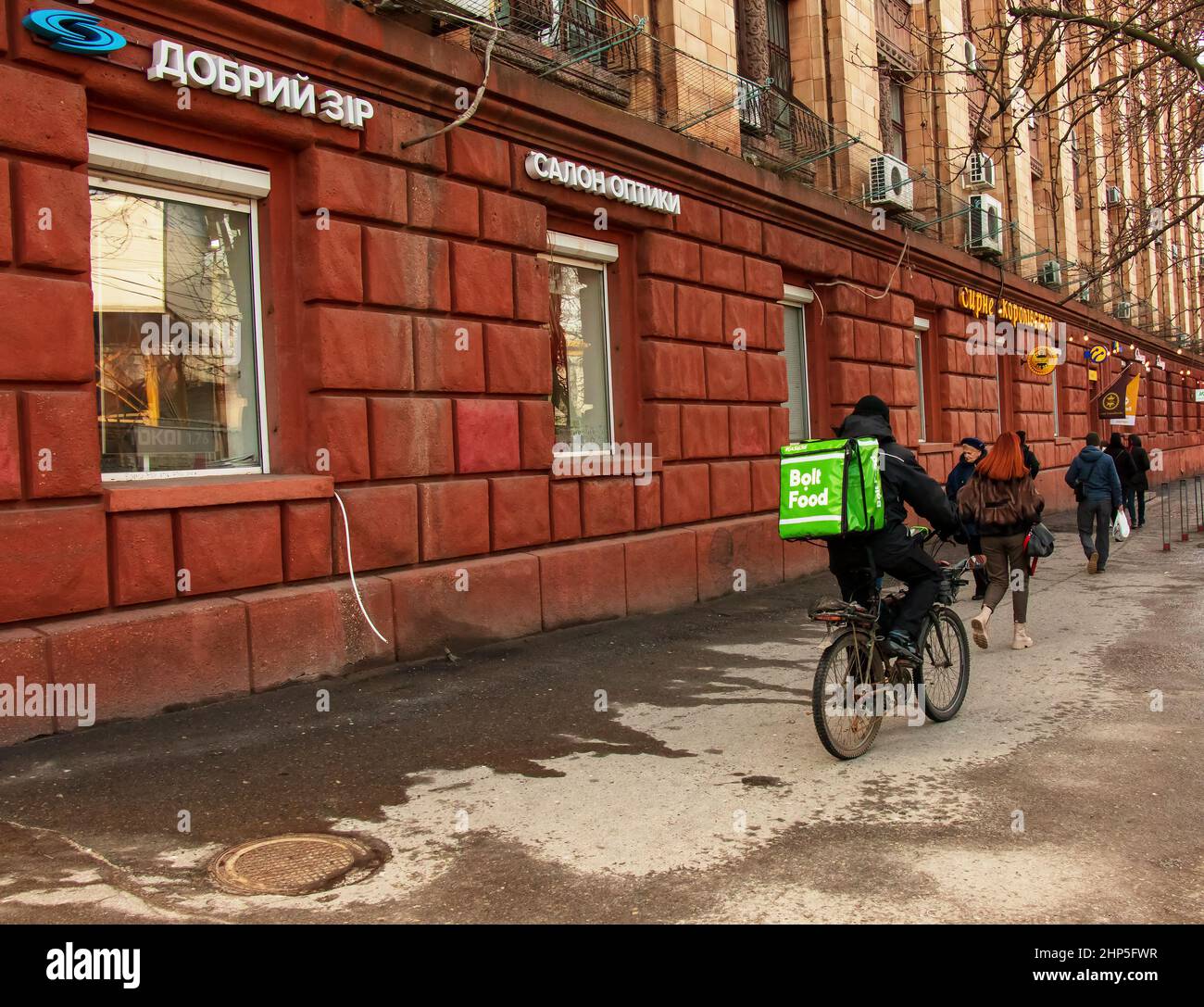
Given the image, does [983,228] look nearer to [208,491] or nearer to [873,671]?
[873,671]

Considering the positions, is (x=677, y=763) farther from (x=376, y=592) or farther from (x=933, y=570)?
(x=376, y=592)

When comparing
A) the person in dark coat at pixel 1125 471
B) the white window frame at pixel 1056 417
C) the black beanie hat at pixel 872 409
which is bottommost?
the person in dark coat at pixel 1125 471

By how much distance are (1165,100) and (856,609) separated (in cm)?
808

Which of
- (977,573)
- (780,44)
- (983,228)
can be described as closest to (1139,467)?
(983,228)

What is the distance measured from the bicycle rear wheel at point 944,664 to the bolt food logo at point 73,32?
20.4 ft

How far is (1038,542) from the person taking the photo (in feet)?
29.4

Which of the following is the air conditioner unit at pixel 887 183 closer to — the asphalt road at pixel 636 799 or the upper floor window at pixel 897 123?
the upper floor window at pixel 897 123

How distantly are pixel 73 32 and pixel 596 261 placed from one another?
19.5ft

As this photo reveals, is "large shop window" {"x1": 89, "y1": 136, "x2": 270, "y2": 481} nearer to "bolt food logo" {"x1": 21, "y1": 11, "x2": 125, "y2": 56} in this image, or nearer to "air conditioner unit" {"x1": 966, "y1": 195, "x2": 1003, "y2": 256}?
"bolt food logo" {"x1": 21, "y1": 11, "x2": 125, "y2": 56}

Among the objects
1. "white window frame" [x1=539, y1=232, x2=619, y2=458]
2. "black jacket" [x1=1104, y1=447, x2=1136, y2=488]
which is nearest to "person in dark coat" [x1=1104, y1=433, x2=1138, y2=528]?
"black jacket" [x1=1104, y1=447, x2=1136, y2=488]

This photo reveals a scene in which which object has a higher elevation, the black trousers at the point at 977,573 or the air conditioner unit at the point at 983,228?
the air conditioner unit at the point at 983,228

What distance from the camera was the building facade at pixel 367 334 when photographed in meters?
6.79

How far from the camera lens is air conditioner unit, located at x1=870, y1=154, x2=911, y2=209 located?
56.6ft

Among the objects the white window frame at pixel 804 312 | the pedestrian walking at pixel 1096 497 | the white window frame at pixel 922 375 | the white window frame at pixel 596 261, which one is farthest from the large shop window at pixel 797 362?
the white window frame at pixel 922 375
